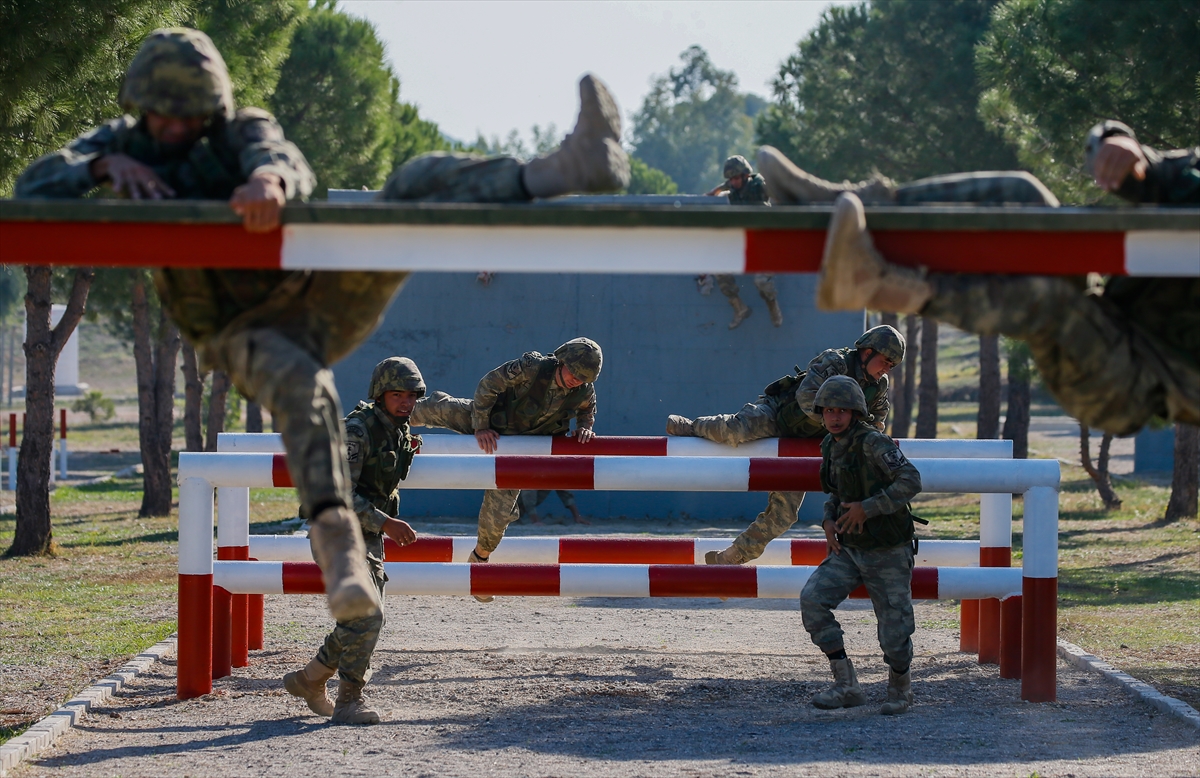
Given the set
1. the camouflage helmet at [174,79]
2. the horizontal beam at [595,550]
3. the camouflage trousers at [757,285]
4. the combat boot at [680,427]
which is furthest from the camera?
the camouflage trousers at [757,285]

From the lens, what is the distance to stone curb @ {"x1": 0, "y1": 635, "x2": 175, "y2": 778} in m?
6.03

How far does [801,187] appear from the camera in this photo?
14.7 feet

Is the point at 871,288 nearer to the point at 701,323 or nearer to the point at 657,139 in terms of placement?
the point at 701,323

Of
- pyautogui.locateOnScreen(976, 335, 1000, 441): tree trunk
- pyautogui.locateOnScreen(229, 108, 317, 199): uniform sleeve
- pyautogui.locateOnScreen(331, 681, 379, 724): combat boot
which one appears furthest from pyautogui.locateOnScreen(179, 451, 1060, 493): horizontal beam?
pyautogui.locateOnScreen(976, 335, 1000, 441): tree trunk

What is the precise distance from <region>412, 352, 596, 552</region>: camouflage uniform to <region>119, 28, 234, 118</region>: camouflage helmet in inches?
147

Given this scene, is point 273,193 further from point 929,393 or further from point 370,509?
point 929,393

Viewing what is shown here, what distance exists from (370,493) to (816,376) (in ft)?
8.57

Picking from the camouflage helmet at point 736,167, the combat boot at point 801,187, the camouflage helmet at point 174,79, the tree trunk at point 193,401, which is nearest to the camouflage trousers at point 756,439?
the combat boot at point 801,187

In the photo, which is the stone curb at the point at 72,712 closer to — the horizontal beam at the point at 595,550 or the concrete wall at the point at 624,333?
the horizontal beam at the point at 595,550

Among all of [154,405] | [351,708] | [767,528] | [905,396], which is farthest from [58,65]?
[905,396]

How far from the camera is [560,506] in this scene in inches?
717

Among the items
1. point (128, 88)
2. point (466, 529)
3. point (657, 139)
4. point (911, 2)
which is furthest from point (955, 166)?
point (657, 139)

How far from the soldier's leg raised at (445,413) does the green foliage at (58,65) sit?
3.47 m

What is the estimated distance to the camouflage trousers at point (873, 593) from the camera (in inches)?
268
